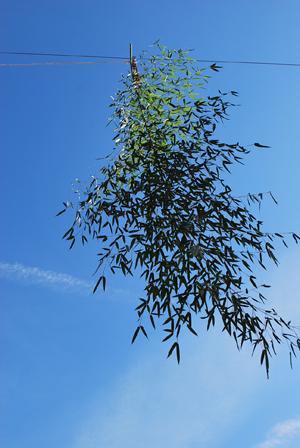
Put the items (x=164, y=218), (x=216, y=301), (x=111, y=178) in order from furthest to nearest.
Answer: (x=111, y=178)
(x=164, y=218)
(x=216, y=301)

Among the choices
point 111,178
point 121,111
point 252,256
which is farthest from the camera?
point 121,111

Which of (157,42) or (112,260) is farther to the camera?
(157,42)

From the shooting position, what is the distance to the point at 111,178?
4.40 metres

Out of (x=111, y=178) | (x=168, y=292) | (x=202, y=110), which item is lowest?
(x=168, y=292)

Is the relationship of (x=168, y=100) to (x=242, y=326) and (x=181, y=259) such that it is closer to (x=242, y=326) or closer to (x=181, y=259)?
(x=181, y=259)

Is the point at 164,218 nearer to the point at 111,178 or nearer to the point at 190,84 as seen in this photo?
the point at 111,178

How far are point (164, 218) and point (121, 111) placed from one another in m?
1.23

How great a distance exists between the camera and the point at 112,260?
3994 mm

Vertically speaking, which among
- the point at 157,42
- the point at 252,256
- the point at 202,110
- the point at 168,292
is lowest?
the point at 168,292

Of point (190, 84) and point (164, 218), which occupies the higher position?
point (190, 84)

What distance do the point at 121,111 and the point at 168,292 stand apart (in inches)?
Result: 66.5

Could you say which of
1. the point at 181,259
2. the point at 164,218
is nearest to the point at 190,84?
the point at 164,218

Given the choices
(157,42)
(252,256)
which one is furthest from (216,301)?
(157,42)

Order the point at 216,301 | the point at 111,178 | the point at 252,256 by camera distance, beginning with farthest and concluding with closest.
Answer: the point at 111,178, the point at 252,256, the point at 216,301
